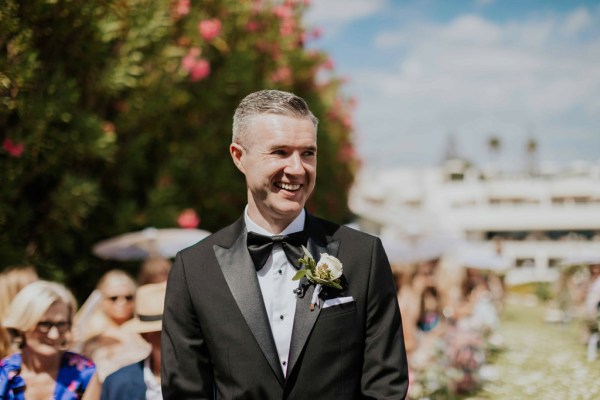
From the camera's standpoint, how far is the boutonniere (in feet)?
8.16

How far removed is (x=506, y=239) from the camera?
7531 centimetres

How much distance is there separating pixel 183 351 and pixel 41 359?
6.43 feet

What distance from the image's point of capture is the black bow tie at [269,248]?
263 centimetres

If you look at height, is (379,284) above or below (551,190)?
below

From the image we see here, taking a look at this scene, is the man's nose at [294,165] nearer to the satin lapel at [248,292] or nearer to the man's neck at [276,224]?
the man's neck at [276,224]

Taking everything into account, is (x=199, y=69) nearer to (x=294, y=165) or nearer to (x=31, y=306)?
(x=31, y=306)

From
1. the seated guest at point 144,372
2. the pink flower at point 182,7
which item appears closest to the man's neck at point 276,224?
the seated guest at point 144,372

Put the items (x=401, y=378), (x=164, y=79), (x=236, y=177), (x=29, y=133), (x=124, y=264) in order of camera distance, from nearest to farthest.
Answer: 1. (x=401, y=378)
2. (x=29, y=133)
3. (x=164, y=79)
4. (x=124, y=264)
5. (x=236, y=177)

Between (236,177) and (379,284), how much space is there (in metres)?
8.45

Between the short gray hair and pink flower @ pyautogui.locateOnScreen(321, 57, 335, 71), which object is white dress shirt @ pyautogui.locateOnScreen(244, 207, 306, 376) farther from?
pink flower @ pyautogui.locateOnScreen(321, 57, 335, 71)

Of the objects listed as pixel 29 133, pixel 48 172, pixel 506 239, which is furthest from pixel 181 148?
pixel 506 239

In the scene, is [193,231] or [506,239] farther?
[506,239]

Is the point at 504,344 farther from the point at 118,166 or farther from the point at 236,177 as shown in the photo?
the point at 118,166

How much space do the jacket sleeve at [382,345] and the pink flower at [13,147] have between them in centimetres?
471
